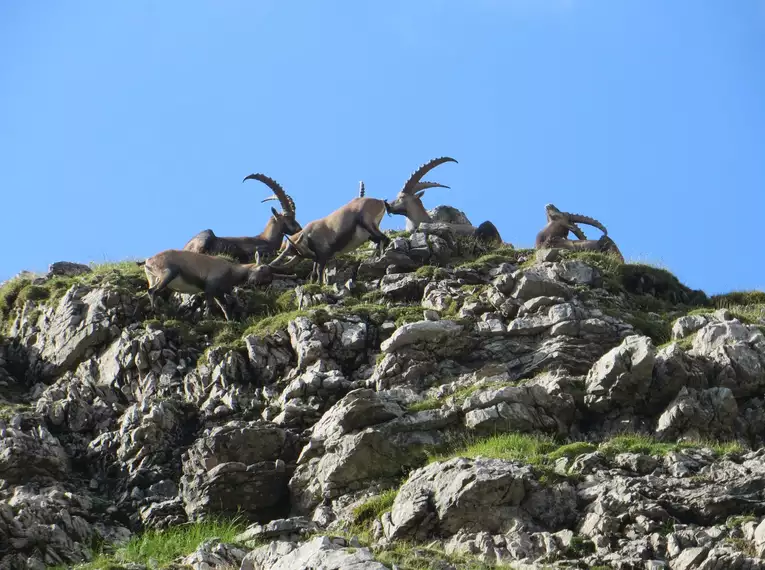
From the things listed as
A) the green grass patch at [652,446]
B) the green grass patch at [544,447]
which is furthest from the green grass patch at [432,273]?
the green grass patch at [652,446]

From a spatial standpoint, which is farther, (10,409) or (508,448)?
(10,409)

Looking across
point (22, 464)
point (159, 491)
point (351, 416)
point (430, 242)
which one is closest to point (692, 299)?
point (430, 242)

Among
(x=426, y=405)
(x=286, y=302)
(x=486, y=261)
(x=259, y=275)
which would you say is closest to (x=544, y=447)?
(x=426, y=405)

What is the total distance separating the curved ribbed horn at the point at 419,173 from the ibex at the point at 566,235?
377 cm

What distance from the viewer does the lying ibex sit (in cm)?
2481

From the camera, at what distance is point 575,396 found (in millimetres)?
19484

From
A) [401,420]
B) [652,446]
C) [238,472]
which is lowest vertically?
[652,446]

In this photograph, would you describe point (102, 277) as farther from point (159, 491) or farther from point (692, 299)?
point (692, 299)

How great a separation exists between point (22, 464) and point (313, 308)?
21.5 ft

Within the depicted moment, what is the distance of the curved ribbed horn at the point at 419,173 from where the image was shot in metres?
34.4

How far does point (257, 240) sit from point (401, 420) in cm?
1225

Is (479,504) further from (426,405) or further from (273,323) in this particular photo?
(273,323)

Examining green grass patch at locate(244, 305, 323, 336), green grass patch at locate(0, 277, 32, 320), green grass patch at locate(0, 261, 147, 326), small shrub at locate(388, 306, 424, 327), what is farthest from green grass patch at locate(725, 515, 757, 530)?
green grass patch at locate(0, 277, 32, 320)

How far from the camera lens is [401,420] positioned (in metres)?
19.2
